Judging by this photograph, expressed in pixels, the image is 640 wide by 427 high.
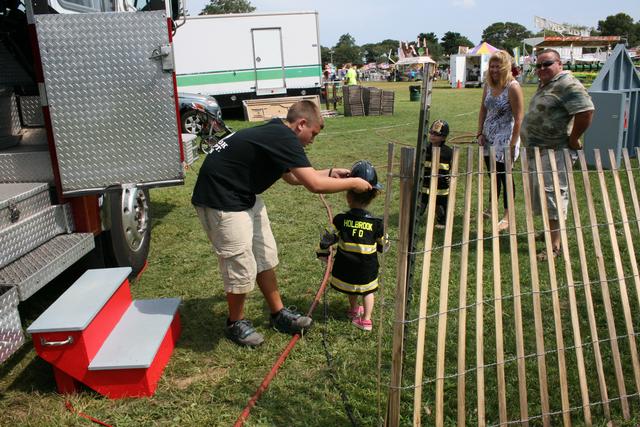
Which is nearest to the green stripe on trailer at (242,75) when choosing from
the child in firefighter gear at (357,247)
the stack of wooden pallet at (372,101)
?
the stack of wooden pallet at (372,101)

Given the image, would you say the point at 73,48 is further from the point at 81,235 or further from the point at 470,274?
the point at 470,274

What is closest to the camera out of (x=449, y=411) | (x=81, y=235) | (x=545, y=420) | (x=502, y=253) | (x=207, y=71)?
(x=545, y=420)

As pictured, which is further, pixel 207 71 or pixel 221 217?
pixel 207 71

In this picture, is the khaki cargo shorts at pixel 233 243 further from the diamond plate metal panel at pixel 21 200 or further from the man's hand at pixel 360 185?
the diamond plate metal panel at pixel 21 200

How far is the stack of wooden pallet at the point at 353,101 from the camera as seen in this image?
59.6 ft

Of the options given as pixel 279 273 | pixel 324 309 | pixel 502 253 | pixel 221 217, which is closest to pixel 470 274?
pixel 502 253

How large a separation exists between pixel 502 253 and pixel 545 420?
2590 millimetres

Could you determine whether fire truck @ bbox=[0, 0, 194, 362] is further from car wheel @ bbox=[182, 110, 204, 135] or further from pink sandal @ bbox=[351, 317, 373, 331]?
car wheel @ bbox=[182, 110, 204, 135]

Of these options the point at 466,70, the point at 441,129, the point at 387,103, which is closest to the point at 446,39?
the point at 466,70

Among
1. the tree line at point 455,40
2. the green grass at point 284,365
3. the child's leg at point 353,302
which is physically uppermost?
the tree line at point 455,40

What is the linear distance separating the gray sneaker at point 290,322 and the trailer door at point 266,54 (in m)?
15.7

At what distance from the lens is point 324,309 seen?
13.3ft

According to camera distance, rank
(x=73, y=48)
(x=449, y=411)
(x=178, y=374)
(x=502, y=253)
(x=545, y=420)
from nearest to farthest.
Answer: (x=545, y=420), (x=449, y=411), (x=178, y=374), (x=73, y=48), (x=502, y=253)

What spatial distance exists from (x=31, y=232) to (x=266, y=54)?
15786mm
